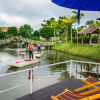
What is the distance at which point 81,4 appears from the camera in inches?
163

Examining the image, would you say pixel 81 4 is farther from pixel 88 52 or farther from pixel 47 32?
pixel 47 32

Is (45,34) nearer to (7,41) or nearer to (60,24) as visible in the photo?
(60,24)

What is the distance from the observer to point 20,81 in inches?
359

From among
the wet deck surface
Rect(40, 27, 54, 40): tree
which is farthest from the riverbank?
Rect(40, 27, 54, 40): tree

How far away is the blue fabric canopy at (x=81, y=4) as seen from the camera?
151 inches

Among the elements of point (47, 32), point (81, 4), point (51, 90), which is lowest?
point (51, 90)

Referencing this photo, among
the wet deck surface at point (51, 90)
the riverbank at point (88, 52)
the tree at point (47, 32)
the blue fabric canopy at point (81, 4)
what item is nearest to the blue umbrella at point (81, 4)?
the blue fabric canopy at point (81, 4)

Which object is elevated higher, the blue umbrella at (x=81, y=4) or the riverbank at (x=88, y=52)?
the blue umbrella at (x=81, y=4)

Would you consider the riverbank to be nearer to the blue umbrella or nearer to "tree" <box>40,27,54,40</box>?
the blue umbrella

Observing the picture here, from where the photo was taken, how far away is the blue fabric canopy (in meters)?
3.83

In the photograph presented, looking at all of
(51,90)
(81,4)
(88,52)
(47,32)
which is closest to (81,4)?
(81,4)

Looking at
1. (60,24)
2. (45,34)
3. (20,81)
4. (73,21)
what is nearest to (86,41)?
(73,21)

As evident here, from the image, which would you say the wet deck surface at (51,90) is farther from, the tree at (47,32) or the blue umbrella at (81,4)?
the tree at (47,32)

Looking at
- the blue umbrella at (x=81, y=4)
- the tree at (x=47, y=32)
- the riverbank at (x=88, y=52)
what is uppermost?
the tree at (x=47, y=32)
